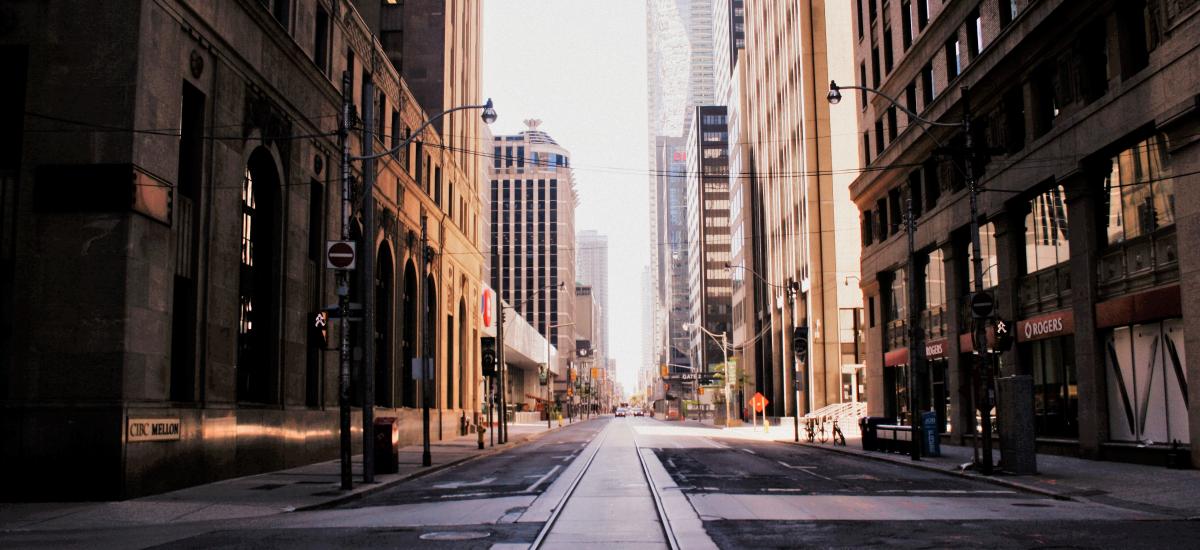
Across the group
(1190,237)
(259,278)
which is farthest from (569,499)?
(1190,237)

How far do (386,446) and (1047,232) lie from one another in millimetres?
22367

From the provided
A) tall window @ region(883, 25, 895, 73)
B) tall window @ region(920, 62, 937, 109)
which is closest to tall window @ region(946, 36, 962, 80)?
tall window @ region(920, 62, 937, 109)

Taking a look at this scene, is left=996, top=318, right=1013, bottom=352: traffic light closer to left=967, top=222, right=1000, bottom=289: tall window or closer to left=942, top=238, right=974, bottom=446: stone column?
left=967, top=222, right=1000, bottom=289: tall window

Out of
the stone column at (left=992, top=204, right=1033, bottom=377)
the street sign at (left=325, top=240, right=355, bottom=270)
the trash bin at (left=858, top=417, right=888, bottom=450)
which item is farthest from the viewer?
the trash bin at (left=858, top=417, right=888, bottom=450)

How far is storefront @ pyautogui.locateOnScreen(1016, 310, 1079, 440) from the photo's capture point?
31.0 m

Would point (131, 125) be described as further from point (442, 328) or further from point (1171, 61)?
point (442, 328)

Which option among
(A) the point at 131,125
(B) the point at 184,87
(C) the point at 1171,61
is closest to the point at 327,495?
(A) the point at 131,125

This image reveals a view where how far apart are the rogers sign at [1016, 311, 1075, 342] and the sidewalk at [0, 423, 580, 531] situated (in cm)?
2066

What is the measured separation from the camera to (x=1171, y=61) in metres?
23.8

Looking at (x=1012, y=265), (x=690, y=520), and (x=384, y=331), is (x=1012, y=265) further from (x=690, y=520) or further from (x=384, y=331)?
(x=384, y=331)

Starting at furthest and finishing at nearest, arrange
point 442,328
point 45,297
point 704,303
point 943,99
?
point 704,303 < point 442,328 < point 943,99 < point 45,297

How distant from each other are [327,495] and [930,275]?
33.6 meters

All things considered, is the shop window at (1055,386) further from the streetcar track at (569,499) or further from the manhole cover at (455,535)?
the manhole cover at (455,535)

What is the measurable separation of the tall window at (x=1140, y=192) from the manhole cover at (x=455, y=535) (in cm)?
2009
